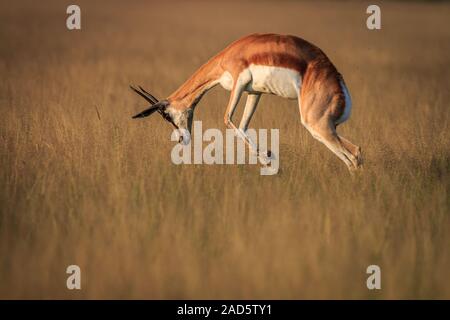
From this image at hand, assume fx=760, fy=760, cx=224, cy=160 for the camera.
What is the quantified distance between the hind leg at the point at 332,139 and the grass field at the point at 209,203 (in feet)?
0.60

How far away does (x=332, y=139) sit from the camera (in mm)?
6719

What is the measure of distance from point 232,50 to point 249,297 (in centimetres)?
345

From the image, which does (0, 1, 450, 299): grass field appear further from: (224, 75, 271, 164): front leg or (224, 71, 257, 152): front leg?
(224, 71, 257, 152): front leg

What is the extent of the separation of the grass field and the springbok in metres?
0.36

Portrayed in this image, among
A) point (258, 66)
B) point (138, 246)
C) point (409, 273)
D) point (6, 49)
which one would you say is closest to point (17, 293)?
point (138, 246)

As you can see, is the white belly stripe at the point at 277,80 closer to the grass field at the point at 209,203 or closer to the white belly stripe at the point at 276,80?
the white belly stripe at the point at 276,80

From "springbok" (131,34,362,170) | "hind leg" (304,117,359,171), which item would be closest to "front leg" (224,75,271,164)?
"springbok" (131,34,362,170)

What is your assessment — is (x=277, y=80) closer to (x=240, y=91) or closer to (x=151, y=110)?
(x=240, y=91)

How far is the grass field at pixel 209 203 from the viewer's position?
462 centimetres

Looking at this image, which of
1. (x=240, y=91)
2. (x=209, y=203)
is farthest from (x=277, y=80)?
(x=209, y=203)

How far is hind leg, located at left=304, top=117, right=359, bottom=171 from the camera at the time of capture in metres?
6.71

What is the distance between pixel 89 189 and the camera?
635 centimetres

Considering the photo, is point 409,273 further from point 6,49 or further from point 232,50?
point 6,49

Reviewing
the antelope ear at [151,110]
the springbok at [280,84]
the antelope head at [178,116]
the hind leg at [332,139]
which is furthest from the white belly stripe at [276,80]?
the antelope ear at [151,110]
